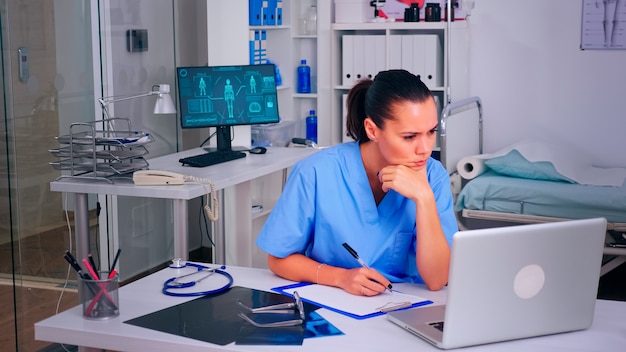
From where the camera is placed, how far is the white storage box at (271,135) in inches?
177

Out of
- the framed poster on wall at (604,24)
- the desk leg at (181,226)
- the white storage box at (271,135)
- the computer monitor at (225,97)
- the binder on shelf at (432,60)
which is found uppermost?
the framed poster on wall at (604,24)

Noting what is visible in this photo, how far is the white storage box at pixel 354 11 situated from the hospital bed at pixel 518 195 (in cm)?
85

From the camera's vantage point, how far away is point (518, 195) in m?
4.18

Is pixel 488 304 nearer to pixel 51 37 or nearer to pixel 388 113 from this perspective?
pixel 388 113

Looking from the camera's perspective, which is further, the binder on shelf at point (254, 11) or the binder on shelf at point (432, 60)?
the binder on shelf at point (432, 60)

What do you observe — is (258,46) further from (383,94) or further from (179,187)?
(383,94)

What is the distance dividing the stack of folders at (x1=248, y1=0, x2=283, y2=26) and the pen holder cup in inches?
118

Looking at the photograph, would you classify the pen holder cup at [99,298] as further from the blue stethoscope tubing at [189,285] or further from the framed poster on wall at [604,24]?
the framed poster on wall at [604,24]

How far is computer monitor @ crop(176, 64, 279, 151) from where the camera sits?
12.2 ft

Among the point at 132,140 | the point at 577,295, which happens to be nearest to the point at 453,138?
the point at 132,140

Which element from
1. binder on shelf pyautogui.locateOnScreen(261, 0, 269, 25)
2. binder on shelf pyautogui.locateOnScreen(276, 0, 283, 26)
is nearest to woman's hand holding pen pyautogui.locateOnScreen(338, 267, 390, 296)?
binder on shelf pyautogui.locateOnScreen(261, 0, 269, 25)

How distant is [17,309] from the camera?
3.30 metres

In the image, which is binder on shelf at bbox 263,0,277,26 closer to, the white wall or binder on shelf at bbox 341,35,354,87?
binder on shelf at bbox 341,35,354,87

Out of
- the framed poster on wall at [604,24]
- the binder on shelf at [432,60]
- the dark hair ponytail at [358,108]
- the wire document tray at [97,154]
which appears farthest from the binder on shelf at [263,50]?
the dark hair ponytail at [358,108]
